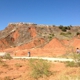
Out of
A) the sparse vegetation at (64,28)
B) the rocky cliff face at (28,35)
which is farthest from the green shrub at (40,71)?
the sparse vegetation at (64,28)

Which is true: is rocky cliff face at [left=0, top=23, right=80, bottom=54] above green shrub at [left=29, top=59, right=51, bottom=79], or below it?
above

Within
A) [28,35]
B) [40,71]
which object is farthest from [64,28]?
[40,71]

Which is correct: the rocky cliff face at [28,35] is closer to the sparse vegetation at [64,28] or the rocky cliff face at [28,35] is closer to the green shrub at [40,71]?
the sparse vegetation at [64,28]

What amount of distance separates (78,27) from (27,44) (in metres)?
24.3

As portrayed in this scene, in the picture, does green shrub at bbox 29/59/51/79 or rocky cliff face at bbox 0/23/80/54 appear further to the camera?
rocky cliff face at bbox 0/23/80/54

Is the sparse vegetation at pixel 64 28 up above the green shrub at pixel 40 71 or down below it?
above

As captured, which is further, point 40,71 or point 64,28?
point 64,28

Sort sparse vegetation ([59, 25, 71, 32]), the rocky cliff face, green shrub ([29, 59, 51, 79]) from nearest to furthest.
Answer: green shrub ([29, 59, 51, 79]), the rocky cliff face, sparse vegetation ([59, 25, 71, 32])

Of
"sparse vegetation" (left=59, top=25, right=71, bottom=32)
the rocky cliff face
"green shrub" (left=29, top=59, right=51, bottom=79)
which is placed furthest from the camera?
"sparse vegetation" (left=59, top=25, right=71, bottom=32)

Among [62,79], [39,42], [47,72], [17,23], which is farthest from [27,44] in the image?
[62,79]

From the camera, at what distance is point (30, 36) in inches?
2643

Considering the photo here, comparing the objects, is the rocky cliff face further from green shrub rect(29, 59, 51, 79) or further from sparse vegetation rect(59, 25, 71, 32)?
green shrub rect(29, 59, 51, 79)

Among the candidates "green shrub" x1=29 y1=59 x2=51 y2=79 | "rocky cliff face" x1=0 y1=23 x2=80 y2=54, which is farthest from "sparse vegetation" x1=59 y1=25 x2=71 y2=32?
"green shrub" x1=29 y1=59 x2=51 y2=79

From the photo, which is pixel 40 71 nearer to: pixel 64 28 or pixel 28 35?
pixel 28 35
